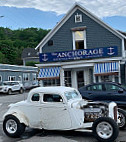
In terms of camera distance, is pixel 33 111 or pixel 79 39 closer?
pixel 33 111

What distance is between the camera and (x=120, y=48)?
19.4 m

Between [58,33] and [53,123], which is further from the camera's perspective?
[58,33]

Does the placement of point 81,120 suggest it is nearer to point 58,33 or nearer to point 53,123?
point 53,123

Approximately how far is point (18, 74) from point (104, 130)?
3090cm

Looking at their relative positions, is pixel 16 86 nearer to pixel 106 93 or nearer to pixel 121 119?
pixel 106 93

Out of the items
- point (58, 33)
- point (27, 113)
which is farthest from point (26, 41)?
point (27, 113)

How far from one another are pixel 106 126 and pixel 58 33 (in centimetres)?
1515

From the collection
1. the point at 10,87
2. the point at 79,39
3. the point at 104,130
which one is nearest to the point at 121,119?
the point at 104,130

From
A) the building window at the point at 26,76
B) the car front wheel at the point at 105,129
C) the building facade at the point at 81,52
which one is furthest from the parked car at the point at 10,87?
the car front wheel at the point at 105,129

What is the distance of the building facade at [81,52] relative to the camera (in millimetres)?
19109

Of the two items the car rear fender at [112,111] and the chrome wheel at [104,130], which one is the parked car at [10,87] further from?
the chrome wheel at [104,130]

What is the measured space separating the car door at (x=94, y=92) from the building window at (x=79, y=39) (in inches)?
338

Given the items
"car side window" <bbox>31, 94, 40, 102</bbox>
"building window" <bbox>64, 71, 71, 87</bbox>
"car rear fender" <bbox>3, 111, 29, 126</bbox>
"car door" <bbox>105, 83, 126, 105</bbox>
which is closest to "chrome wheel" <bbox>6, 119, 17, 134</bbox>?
"car rear fender" <bbox>3, 111, 29, 126</bbox>

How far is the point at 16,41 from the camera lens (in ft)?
282
